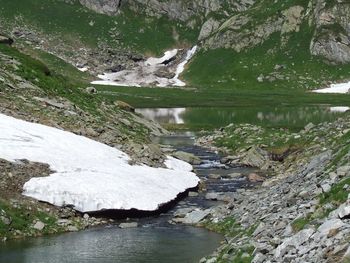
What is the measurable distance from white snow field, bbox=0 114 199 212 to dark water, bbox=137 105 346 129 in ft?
202

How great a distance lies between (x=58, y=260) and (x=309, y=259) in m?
15.7

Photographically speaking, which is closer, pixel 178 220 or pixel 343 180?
pixel 343 180

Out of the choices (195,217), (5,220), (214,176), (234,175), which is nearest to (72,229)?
(5,220)

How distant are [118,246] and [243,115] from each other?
10067 cm

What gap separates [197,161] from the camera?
224 feet

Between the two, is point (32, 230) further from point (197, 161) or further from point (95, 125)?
point (197, 161)

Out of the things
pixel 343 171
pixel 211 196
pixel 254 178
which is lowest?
pixel 254 178

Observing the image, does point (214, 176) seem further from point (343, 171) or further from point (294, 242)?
point (294, 242)

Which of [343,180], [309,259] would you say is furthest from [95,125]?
[309,259]

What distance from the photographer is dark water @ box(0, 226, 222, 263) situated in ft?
104

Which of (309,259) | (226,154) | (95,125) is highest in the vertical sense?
(309,259)

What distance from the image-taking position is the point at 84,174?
141 feet

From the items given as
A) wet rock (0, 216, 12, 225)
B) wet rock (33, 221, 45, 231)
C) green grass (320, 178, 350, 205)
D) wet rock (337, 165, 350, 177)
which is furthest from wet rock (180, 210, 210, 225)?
green grass (320, 178, 350, 205)

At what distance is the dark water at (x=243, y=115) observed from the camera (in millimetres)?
116125
